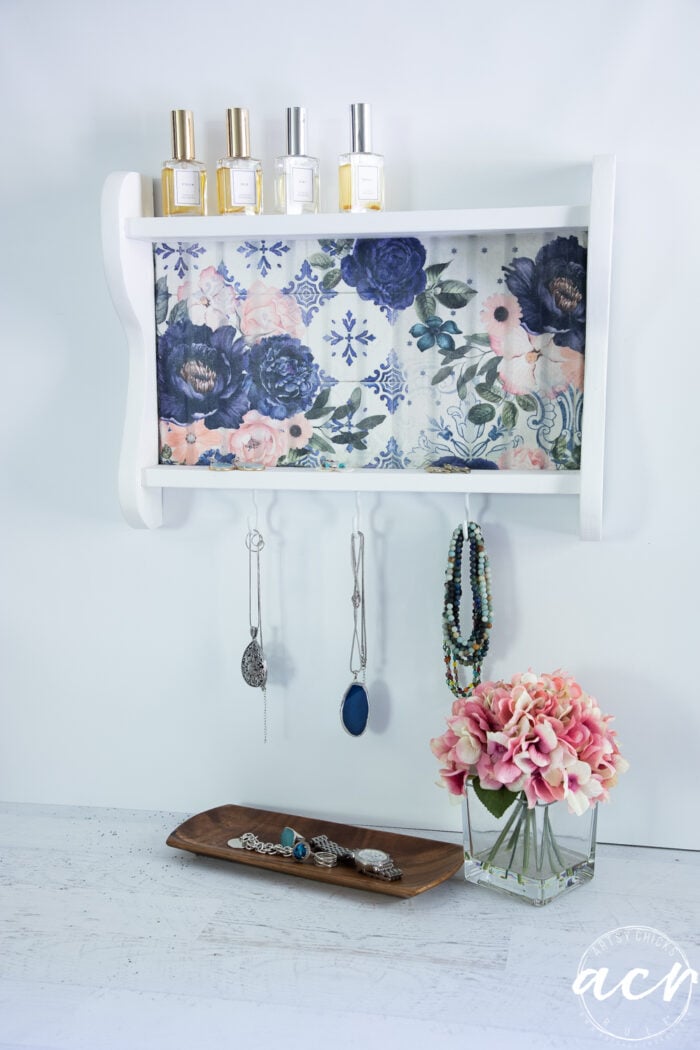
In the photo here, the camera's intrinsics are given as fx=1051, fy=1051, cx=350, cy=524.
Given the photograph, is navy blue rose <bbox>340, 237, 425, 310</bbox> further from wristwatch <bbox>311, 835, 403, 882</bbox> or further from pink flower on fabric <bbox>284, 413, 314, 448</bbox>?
wristwatch <bbox>311, 835, 403, 882</bbox>

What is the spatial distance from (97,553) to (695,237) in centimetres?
80

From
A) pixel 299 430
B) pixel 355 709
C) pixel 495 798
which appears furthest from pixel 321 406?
pixel 495 798

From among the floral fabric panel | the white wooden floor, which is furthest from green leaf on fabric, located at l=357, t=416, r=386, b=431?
the white wooden floor

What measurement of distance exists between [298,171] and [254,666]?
1.89 feet

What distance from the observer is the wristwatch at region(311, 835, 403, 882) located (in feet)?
3.67

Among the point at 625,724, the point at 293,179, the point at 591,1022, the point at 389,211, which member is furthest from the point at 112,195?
the point at 591,1022

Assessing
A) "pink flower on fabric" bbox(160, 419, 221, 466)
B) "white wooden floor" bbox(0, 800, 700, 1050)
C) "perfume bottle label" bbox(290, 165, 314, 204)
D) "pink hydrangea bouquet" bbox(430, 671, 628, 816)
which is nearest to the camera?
"white wooden floor" bbox(0, 800, 700, 1050)

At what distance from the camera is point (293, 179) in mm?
1160

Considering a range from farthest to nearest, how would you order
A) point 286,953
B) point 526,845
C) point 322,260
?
point 322,260 < point 526,845 < point 286,953

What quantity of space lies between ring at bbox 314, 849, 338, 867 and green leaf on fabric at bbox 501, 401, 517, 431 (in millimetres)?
515

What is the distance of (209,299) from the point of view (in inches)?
49.3

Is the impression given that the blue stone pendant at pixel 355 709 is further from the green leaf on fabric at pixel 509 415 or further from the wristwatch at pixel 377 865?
the green leaf on fabric at pixel 509 415

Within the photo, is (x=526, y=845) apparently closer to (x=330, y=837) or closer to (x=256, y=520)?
(x=330, y=837)

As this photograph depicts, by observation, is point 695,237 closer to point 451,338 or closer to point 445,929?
point 451,338
